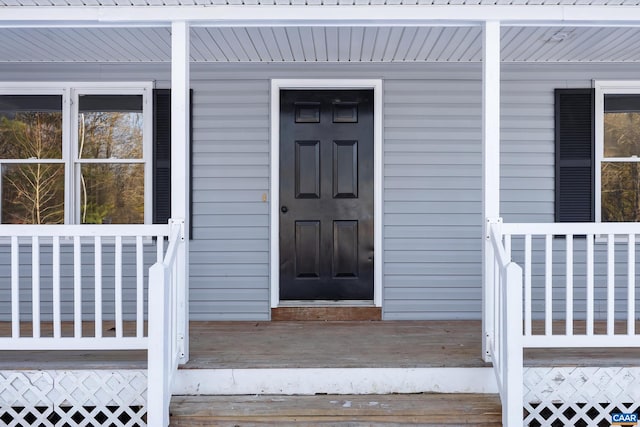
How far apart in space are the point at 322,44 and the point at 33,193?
2724mm

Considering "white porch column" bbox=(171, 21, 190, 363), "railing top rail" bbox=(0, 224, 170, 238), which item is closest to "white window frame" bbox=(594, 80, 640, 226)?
"white porch column" bbox=(171, 21, 190, 363)

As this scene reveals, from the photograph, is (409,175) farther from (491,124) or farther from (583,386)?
(583,386)

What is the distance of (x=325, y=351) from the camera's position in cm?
353

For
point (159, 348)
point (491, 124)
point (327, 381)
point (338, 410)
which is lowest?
point (338, 410)

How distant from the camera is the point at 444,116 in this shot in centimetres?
469

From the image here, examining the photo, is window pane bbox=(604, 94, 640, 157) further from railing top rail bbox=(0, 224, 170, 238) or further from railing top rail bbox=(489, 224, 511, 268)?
railing top rail bbox=(0, 224, 170, 238)

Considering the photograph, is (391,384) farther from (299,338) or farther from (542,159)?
(542,159)

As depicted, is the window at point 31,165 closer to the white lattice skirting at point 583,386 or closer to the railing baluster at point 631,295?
the white lattice skirting at point 583,386

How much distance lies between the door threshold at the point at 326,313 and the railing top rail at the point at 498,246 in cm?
164

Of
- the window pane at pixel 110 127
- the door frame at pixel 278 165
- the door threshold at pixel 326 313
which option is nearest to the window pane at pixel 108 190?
the window pane at pixel 110 127

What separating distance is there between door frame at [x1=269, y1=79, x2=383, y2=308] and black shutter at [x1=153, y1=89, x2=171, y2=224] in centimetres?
86

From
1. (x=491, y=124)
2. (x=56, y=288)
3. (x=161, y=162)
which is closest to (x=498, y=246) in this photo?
(x=491, y=124)

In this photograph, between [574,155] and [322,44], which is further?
[574,155]

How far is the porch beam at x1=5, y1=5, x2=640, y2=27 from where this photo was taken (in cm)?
332
